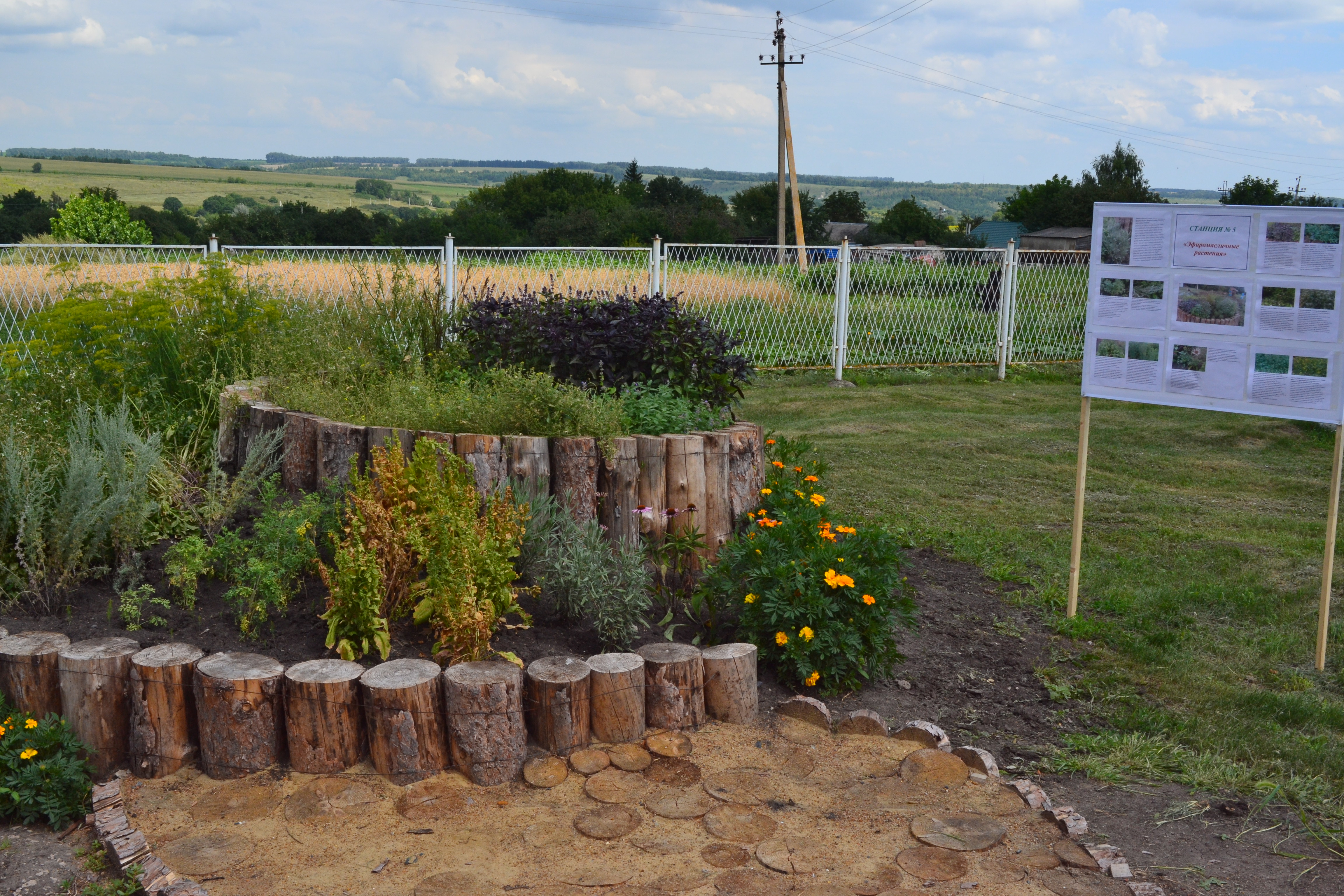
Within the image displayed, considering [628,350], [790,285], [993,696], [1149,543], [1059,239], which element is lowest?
[993,696]

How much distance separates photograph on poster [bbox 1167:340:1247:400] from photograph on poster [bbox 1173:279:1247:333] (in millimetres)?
64

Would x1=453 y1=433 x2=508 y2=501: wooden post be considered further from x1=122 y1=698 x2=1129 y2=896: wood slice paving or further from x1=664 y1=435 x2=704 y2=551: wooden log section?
x1=122 y1=698 x2=1129 y2=896: wood slice paving

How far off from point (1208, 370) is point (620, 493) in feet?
8.16

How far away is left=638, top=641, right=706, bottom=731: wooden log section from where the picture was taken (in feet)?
10.8

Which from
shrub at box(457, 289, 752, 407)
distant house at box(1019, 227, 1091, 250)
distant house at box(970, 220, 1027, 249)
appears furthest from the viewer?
distant house at box(970, 220, 1027, 249)

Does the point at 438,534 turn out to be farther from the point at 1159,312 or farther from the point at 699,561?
the point at 1159,312

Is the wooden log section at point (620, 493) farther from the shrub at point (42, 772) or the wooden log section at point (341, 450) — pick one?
the shrub at point (42, 772)

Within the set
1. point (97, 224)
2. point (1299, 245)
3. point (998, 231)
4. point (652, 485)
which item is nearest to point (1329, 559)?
point (1299, 245)

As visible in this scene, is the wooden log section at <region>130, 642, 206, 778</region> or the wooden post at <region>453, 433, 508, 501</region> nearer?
the wooden log section at <region>130, 642, 206, 778</region>

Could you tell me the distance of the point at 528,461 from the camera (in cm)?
388

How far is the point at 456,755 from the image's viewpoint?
3.07 m

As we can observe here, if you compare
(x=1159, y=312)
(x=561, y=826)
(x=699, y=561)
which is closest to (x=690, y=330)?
(x=699, y=561)

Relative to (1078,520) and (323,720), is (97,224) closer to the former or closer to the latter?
(323,720)

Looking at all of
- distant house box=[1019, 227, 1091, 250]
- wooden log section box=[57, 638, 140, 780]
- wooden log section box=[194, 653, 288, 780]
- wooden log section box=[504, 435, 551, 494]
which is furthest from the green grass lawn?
distant house box=[1019, 227, 1091, 250]
